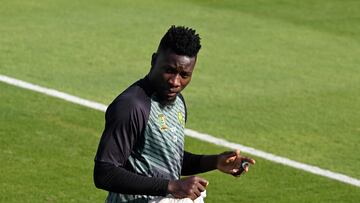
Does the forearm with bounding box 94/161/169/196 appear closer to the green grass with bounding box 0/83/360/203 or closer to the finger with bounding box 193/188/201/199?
A: the finger with bounding box 193/188/201/199

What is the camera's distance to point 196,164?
23.5 ft

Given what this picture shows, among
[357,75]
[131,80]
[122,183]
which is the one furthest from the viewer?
[357,75]

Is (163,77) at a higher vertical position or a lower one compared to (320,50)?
higher

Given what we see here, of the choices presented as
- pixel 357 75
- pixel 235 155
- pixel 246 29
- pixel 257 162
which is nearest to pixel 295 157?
pixel 257 162

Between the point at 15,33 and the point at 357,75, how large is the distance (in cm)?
484

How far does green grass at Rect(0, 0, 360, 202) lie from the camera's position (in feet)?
41.6

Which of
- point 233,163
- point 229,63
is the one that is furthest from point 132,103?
point 229,63

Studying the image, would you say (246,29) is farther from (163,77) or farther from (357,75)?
(163,77)

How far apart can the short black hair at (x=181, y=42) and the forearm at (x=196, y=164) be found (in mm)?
743

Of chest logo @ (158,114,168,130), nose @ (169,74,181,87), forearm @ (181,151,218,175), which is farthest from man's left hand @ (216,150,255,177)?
Result: nose @ (169,74,181,87)

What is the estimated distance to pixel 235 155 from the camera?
679cm

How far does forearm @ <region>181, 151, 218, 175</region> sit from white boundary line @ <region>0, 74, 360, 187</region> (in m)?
4.37

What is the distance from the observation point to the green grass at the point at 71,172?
1046 centimetres

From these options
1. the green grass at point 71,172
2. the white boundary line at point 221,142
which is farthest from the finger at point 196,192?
the white boundary line at point 221,142
